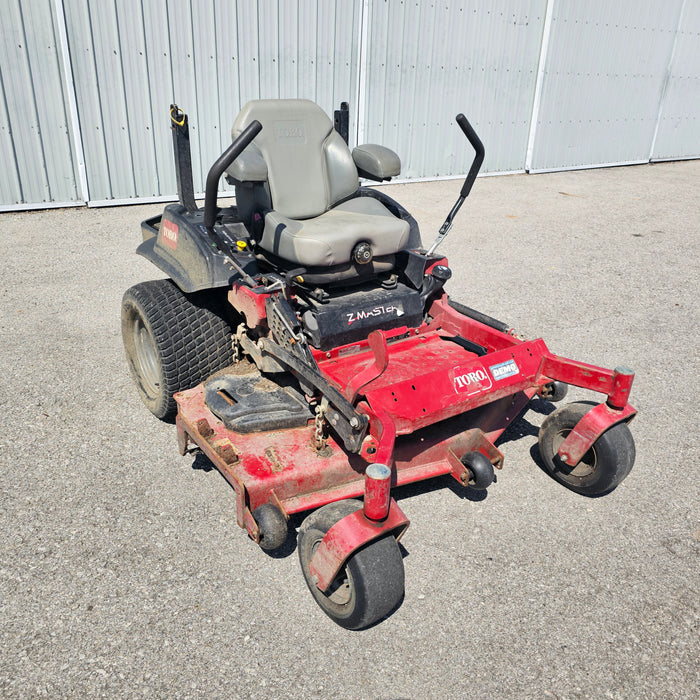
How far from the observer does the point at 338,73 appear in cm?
806

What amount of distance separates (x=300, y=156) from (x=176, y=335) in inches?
44.4

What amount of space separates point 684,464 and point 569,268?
10.5ft

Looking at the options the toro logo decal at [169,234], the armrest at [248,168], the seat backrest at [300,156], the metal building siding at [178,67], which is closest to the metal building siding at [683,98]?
the metal building siding at [178,67]

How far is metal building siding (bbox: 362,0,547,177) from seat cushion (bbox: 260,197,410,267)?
5793 millimetres

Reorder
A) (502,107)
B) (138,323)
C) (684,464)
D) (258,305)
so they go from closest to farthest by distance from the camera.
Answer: (258,305), (684,464), (138,323), (502,107)

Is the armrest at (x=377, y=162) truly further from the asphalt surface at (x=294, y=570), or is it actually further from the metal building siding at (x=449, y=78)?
the metal building siding at (x=449, y=78)

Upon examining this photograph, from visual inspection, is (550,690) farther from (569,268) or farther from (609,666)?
(569,268)

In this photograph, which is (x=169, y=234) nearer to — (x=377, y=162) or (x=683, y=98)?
(x=377, y=162)

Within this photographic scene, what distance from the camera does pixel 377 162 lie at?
350cm

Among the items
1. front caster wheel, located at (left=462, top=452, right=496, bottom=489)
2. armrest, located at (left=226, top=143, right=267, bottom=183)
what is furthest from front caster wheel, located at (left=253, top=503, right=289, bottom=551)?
armrest, located at (left=226, top=143, right=267, bottom=183)

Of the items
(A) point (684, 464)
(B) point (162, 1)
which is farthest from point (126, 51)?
(A) point (684, 464)

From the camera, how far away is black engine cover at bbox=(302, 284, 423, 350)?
2.95 m

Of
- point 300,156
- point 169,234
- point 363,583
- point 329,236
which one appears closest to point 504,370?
point 329,236

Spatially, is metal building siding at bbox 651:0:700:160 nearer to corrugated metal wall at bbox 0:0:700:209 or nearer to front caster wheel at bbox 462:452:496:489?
corrugated metal wall at bbox 0:0:700:209
